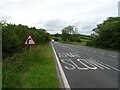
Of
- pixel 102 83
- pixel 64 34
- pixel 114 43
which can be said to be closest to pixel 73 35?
pixel 64 34

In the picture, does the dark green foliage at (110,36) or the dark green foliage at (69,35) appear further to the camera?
the dark green foliage at (69,35)

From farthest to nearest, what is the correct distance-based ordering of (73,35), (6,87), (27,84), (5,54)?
(73,35) < (5,54) < (27,84) < (6,87)

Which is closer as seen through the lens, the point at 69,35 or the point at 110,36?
the point at 110,36

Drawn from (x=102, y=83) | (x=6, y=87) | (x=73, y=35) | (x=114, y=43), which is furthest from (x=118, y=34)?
(x=73, y=35)

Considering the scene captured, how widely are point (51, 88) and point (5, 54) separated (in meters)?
11.7

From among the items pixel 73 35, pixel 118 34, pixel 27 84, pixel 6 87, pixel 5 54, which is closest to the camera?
pixel 6 87

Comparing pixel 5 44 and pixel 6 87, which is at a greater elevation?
pixel 5 44

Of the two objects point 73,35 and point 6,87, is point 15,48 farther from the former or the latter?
point 73,35

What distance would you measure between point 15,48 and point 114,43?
28.0 m

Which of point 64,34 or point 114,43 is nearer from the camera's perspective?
point 114,43

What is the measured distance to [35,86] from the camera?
8.98 meters

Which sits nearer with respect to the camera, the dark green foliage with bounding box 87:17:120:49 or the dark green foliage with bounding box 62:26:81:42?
the dark green foliage with bounding box 87:17:120:49

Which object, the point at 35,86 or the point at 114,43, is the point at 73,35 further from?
the point at 35,86

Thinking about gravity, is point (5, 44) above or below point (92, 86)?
above
